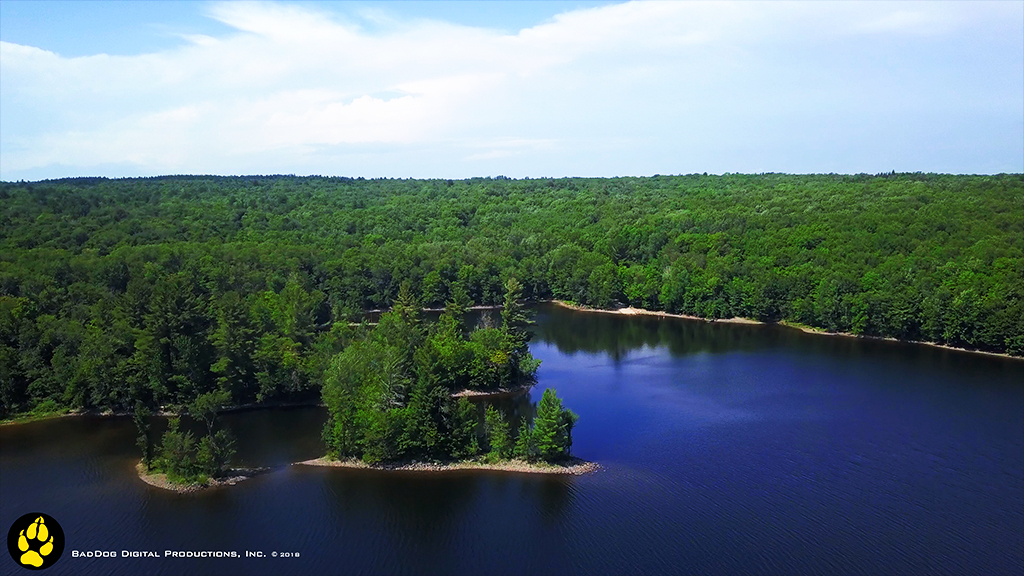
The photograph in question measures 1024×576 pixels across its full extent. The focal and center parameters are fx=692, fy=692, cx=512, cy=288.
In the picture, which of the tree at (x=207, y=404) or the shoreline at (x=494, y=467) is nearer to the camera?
the shoreline at (x=494, y=467)

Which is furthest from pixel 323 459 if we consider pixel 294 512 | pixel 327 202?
pixel 327 202

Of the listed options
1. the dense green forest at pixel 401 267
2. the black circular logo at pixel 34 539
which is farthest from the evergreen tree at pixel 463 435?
the black circular logo at pixel 34 539

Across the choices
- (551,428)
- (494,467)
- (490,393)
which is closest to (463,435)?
(494,467)

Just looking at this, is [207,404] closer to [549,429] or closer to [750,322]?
[549,429]

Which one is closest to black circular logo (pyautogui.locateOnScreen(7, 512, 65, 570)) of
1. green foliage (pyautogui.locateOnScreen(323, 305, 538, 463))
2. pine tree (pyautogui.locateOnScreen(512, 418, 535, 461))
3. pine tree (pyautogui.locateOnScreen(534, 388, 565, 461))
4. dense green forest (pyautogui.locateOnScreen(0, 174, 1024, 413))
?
green foliage (pyautogui.locateOnScreen(323, 305, 538, 463))

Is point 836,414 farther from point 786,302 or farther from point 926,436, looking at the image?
point 786,302

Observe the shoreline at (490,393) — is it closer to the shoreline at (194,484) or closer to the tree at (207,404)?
the tree at (207,404)
